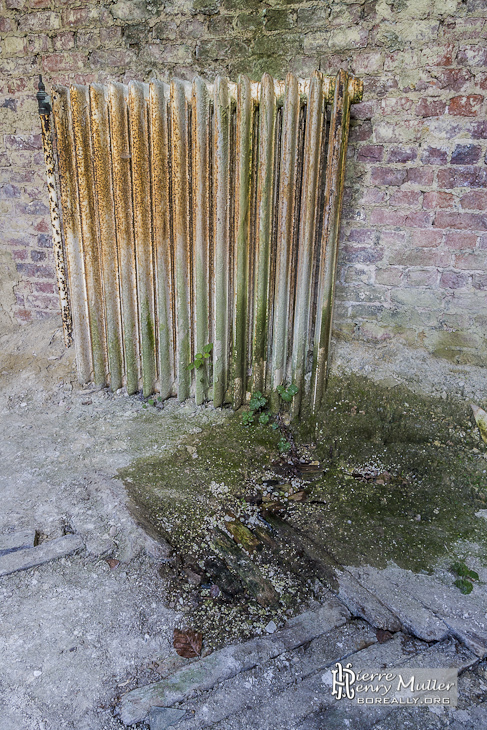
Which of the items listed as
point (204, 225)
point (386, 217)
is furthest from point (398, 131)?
point (204, 225)

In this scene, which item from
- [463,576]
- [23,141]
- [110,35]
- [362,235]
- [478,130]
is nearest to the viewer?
[463,576]

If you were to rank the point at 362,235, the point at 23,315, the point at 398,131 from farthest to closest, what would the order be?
the point at 23,315
the point at 362,235
the point at 398,131

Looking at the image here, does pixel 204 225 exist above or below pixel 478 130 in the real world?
below

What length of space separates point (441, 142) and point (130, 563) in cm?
252

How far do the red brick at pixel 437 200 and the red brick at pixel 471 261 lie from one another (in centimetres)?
28

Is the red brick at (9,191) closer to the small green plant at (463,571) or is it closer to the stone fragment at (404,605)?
the stone fragment at (404,605)

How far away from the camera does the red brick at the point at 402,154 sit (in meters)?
2.66

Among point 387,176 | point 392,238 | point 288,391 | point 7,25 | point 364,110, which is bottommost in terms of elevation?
point 288,391

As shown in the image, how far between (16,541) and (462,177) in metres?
2.74

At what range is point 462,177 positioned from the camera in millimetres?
2607

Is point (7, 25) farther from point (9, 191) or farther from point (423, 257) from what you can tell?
point (423, 257)

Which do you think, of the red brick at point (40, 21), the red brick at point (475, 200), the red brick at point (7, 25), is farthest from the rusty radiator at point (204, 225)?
the red brick at point (7, 25)

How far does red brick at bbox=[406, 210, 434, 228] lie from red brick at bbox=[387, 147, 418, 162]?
281mm

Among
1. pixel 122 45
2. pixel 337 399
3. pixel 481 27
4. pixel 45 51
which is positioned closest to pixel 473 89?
pixel 481 27
